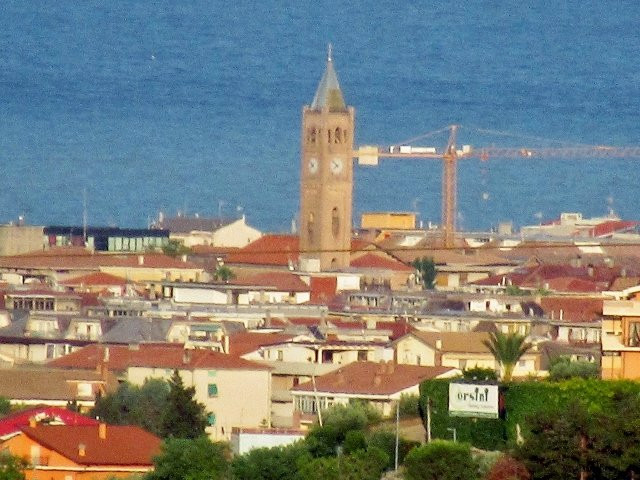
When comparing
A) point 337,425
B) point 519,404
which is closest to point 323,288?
point 337,425

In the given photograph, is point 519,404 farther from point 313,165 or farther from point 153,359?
point 313,165

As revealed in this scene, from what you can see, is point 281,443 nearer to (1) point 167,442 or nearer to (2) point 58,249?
(1) point 167,442

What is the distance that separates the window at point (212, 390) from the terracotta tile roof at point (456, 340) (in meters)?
6.31

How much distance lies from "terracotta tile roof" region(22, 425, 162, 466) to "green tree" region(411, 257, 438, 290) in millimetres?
49907

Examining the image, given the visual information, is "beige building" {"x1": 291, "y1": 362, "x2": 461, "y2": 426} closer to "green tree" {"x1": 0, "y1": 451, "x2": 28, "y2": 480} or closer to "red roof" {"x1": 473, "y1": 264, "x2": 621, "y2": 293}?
"green tree" {"x1": 0, "y1": 451, "x2": 28, "y2": 480}

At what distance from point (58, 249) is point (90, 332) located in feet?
114

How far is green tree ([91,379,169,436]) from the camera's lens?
4600 cm

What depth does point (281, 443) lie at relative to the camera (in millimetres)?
40250

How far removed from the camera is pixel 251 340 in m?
58.1

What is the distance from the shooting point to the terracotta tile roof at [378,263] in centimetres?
9444

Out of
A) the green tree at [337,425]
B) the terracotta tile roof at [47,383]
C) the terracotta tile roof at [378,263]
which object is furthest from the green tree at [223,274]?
the green tree at [337,425]

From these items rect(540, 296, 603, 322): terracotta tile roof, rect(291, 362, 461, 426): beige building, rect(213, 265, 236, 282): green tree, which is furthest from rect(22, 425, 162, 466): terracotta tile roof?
rect(213, 265, 236, 282): green tree

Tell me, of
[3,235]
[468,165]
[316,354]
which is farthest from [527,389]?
[468,165]

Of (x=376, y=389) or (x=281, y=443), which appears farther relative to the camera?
(x=376, y=389)
